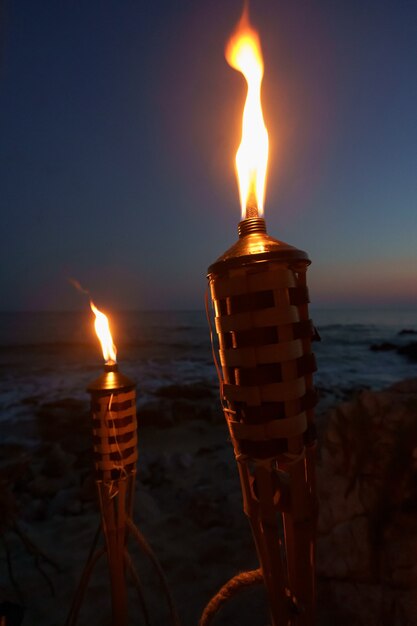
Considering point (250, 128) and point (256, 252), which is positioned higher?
point (250, 128)

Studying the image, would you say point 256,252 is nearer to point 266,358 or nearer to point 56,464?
point 266,358

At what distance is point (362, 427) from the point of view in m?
3.69

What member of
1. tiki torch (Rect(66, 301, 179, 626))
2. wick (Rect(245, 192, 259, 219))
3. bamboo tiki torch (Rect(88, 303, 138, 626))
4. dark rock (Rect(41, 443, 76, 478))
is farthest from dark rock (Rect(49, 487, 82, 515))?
wick (Rect(245, 192, 259, 219))

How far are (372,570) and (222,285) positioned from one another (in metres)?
3.28

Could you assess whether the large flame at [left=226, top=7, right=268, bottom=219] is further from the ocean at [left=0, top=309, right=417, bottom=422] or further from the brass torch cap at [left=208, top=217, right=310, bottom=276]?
the ocean at [left=0, top=309, right=417, bottom=422]

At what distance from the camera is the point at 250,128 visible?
4.41 feet

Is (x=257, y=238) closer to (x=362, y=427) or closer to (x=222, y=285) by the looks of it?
(x=222, y=285)

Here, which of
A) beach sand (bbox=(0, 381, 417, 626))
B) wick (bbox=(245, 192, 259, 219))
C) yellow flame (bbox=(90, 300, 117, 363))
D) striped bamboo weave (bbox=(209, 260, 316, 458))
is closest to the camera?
striped bamboo weave (bbox=(209, 260, 316, 458))

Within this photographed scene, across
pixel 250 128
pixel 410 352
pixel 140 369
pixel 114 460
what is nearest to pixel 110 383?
pixel 114 460

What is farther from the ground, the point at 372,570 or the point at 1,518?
the point at 1,518

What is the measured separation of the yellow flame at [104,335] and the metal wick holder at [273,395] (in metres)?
1.76

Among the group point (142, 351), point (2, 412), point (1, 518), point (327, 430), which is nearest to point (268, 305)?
point (1, 518)

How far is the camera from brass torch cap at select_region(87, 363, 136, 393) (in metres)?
2.25

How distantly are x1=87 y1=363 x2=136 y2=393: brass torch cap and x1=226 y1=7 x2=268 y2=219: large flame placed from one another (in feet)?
4.89
